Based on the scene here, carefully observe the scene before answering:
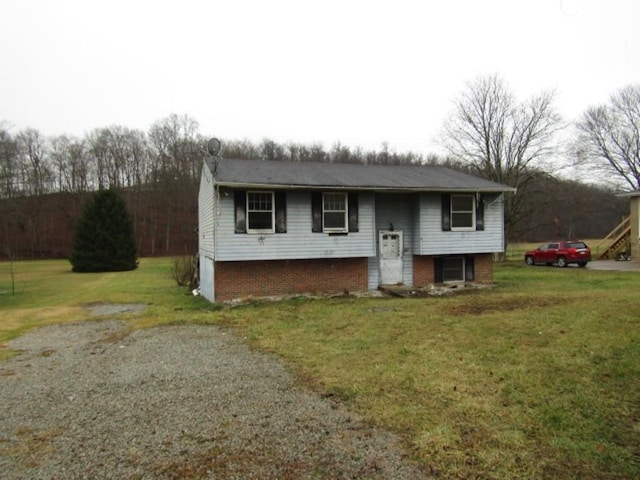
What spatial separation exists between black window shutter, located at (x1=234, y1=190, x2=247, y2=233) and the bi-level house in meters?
0.03

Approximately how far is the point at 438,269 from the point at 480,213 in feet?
8.48

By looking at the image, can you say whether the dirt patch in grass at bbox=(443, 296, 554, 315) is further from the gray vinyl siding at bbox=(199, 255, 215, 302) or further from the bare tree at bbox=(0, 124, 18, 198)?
the bare tree at bbox=(0, 124, 18, 198)

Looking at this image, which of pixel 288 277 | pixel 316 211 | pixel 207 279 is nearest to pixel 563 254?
pixel 316 211

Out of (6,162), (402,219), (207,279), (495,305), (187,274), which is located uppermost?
(6,162)

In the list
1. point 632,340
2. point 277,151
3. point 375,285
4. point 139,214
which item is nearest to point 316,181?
point 375,285

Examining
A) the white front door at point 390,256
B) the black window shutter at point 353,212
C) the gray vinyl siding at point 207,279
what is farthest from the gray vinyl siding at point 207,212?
the white front door at point 390,256

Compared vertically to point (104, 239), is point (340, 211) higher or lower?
higher

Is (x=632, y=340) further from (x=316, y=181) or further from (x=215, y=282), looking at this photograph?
(x=215, y=282)

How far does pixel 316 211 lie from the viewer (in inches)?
543

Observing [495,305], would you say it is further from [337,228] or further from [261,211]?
[261,211]

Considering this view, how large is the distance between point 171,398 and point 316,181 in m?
9.55

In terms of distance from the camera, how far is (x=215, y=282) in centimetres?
1320

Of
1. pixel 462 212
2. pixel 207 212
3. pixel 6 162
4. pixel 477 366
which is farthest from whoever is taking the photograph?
pixel 6 162

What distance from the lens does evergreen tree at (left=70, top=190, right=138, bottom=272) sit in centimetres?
3225
